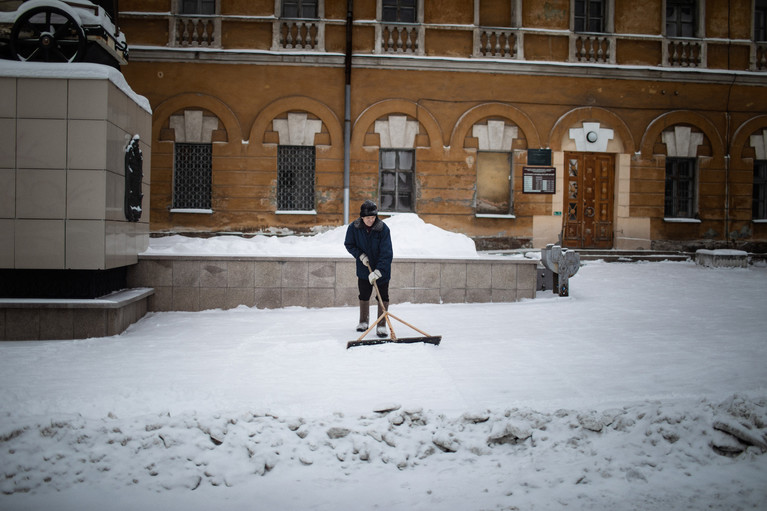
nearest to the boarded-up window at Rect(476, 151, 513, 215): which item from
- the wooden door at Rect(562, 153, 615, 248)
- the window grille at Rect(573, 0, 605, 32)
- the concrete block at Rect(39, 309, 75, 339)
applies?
Result: the wooden door at Rect(562, 153, 615, 248)

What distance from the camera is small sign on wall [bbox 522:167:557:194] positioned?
1466 cm

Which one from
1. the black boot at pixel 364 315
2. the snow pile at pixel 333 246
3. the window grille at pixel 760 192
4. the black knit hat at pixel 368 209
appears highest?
the window grille at pixel 760 192

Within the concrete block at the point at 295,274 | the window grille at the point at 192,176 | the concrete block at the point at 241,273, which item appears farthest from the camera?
the window grille at the point at 192,176

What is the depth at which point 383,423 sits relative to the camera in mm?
4000

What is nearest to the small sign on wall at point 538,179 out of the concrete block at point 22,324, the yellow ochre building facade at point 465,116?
the yellow ochre building facade at point 465,116

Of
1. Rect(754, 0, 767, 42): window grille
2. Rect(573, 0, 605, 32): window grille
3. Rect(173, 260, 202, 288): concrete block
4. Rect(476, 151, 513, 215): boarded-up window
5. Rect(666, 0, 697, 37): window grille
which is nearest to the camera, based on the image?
Rect(173, 260, 202, 288): concrete block

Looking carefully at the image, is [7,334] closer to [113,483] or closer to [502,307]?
[113,483]

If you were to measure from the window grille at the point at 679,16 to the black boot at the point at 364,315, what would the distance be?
14.1m

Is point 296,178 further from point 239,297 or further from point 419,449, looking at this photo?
point 419,449

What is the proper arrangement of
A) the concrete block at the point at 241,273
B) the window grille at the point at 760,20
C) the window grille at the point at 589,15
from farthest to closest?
the window grille at the point at 760,20
the window grille at the point at 589,15
the concrete block at the point at 241,273

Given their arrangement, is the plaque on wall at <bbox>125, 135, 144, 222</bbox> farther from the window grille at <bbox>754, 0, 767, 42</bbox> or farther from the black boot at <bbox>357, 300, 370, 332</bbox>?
the window grille at <bbox>754, 0, 767, 42</bbox>

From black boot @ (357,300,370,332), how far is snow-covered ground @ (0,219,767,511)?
1.55ft

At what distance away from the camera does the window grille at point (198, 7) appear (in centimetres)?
1440

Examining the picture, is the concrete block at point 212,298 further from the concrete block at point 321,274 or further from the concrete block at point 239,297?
the concrete block at point 321,274
